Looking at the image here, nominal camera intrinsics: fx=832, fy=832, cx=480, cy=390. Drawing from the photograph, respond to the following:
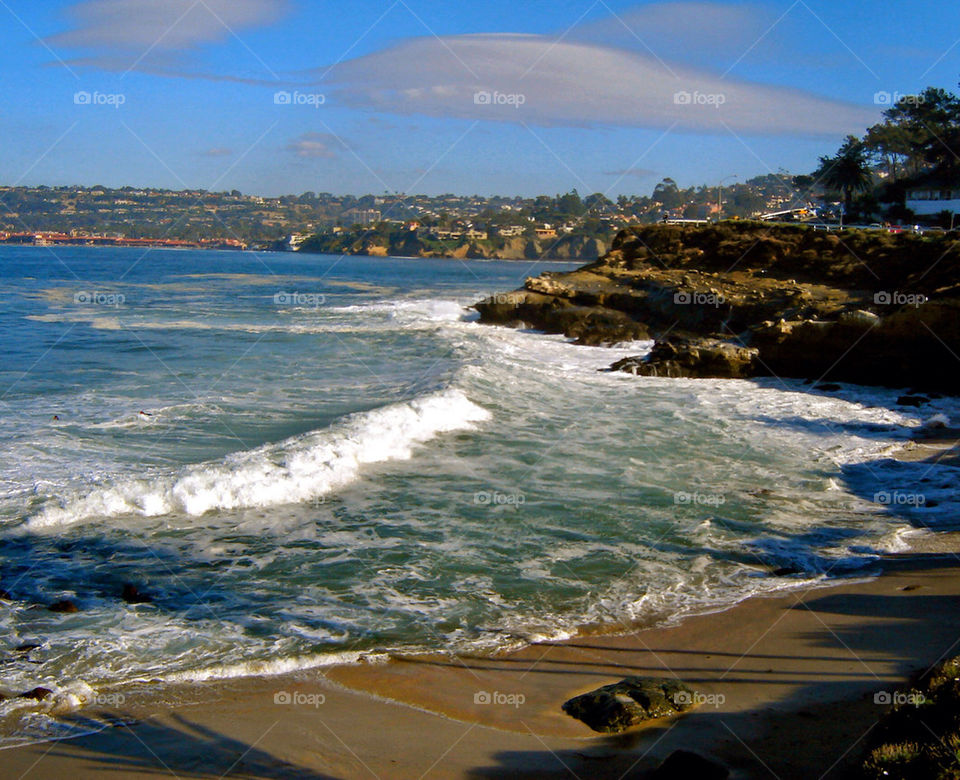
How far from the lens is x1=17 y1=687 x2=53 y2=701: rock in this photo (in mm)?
6512

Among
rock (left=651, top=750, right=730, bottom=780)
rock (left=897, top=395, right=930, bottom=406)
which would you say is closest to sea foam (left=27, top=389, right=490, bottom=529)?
rock (left=651, top=750, right=730, bottom=780)

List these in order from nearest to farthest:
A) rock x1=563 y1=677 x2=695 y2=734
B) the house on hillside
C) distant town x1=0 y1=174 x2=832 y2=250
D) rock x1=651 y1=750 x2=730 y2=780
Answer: rock x1=651 y1=750 x2=730 y2=780
rock x1=563 y1=677 x2=695 y2=734
the house on hillside
distant town x1=0 y1=174 x2=832 y2=250

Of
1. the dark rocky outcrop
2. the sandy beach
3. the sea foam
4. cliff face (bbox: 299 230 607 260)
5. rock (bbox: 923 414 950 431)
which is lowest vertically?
the sandy beach

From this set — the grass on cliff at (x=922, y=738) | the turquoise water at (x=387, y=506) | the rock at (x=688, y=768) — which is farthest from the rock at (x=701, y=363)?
the rock at (x=688, y=768)

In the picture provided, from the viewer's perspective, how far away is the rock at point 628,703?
6184 mm

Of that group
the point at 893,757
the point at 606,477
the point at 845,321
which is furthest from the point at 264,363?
the point at 893,757

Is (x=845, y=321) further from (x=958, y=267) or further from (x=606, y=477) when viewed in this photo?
(x=606, y=477)

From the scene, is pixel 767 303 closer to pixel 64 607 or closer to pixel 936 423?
pixel 936 423

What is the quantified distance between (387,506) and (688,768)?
273 inches

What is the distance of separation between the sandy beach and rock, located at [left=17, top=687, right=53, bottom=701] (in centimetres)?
67

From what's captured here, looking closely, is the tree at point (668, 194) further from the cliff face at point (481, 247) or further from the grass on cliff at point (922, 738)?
the grass on cliff at point (922, 738)

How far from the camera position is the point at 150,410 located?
1728 centimetres

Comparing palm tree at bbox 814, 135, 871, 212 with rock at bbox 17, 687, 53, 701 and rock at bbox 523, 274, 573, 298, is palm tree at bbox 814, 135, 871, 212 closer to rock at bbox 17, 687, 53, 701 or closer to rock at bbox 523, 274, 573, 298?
rock at bbox 523, 274, 573, 298

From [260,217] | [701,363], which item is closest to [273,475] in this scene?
[701,363]
